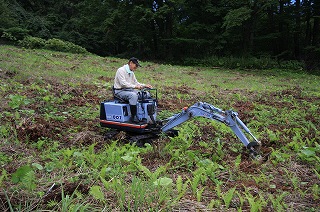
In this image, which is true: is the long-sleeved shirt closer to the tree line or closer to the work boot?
the work boot

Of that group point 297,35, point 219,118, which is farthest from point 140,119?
point 297,35

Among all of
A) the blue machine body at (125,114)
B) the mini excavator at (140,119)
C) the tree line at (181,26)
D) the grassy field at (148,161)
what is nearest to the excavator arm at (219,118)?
the mini excavator at (140,119)

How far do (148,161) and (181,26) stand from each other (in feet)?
96.4

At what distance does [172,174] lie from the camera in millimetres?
4648

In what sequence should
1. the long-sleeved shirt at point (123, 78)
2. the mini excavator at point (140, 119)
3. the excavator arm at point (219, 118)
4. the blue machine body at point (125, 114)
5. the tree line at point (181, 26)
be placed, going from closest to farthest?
the excavator arm at point (219, 118) → the mini excavator at point (140, 119) → the blue machine body at point (125, 114) → the long-sleeved shirt at point (123, 78) → the tree line at point (181, 26)

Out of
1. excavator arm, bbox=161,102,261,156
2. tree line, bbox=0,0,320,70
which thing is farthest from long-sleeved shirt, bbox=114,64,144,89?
tree line, bbox=0,0,320,70

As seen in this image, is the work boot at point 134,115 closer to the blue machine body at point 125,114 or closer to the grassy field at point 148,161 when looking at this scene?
the blue machine body at point 125,114

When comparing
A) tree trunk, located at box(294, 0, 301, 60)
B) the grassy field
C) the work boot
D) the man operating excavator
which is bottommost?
→ the grassy field

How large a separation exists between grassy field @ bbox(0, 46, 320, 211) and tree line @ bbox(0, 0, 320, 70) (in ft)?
49.7

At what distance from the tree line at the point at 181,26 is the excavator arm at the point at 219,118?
54.4 feet

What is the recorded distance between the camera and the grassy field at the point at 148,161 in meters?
3.47

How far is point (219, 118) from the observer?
5.30m

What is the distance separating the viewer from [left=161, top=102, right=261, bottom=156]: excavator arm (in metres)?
5.16

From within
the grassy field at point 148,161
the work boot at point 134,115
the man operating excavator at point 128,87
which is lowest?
the grassy field at point 148,161
